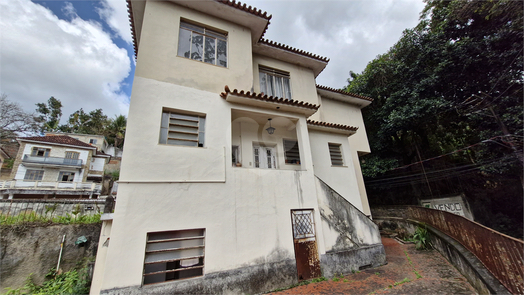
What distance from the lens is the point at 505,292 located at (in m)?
3.67

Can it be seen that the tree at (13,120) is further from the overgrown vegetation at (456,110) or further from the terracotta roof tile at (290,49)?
the overgrown vegetation at (456,110)

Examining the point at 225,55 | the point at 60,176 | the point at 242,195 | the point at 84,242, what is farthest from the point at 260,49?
the point at 60,176

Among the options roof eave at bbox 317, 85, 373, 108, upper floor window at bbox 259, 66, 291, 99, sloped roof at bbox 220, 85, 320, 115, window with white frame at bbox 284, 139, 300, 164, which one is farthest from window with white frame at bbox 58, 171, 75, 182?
roof eave at bbox 317, 85, 373, 108

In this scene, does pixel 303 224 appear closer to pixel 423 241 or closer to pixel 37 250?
pixel 423 241

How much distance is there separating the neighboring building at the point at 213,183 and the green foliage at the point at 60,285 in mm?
914

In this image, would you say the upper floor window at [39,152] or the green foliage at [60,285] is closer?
the green foliage at [60,285]

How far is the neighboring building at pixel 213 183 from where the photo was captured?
14.9 feet

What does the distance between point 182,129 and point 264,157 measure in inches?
137

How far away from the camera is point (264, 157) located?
312 inches

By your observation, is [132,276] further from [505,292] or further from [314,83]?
[314,83]

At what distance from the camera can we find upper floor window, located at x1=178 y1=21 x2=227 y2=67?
6812 mm

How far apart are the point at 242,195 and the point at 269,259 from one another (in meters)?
1.91

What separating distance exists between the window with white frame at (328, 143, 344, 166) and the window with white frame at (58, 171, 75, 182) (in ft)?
100

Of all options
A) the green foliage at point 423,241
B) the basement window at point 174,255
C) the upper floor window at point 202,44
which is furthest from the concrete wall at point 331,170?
the basement window at point 174,255
